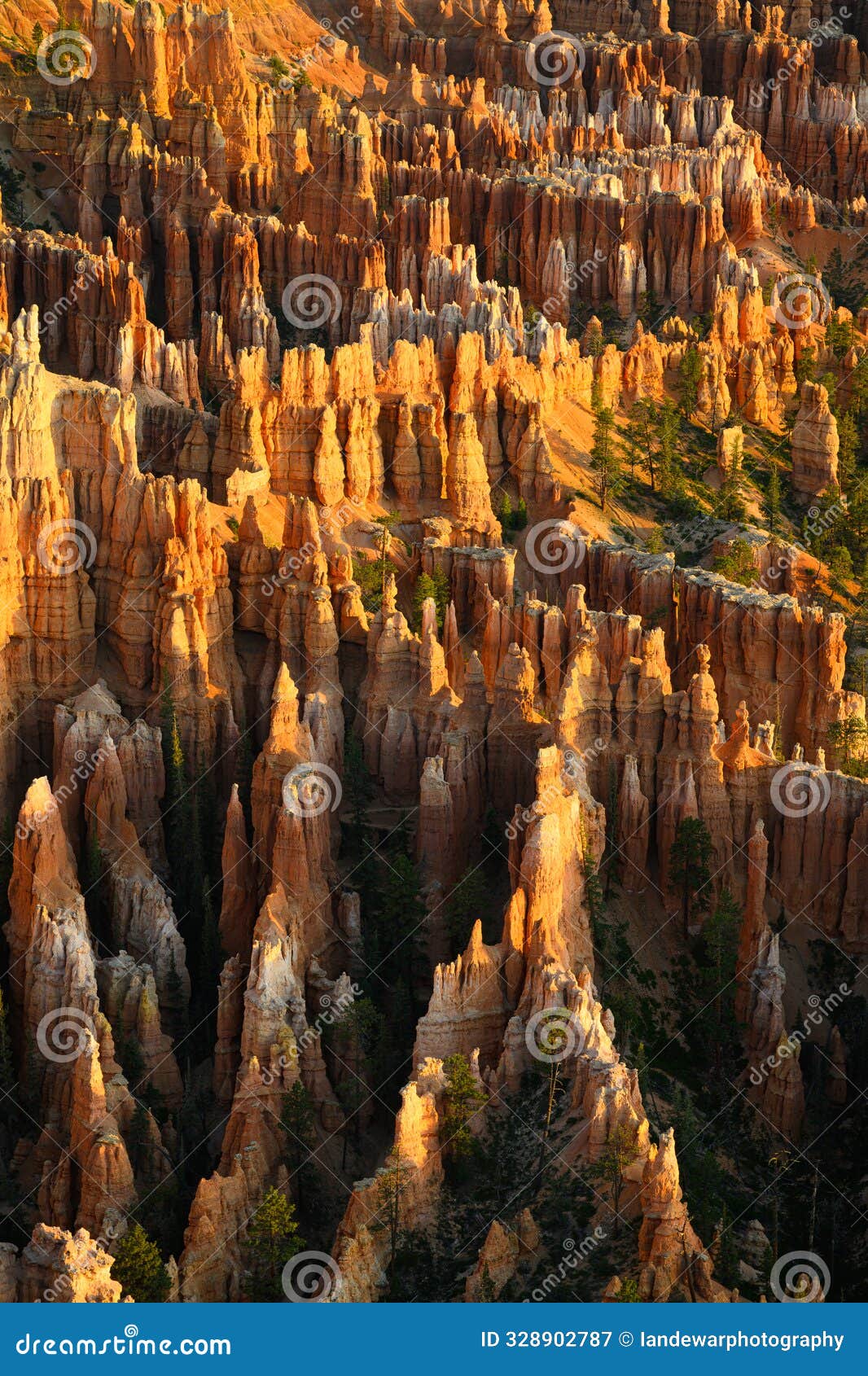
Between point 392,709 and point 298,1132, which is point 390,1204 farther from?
point 392,709

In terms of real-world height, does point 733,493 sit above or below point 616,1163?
above

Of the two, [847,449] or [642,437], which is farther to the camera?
[847,449]

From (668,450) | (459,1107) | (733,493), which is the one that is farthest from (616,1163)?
(668,450)

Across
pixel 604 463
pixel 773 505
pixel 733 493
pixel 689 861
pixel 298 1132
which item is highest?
pixel 604 463

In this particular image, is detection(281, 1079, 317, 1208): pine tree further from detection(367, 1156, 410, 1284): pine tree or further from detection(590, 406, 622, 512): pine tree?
detection(590, 406, 622, 512): pine tree

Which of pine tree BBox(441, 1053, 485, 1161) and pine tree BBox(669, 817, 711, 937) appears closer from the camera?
pine tree BBox(441, 1053, 485, 1161)

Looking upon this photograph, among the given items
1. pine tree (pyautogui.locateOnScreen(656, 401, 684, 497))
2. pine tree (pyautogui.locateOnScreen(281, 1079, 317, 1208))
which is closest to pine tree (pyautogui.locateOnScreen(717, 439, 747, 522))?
pine tree (pyautogui.locateOnScreen(656, 401, 684, 497))

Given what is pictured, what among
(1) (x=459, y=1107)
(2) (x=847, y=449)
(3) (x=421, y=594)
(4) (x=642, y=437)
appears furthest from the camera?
(2) (x=847, y=449)
